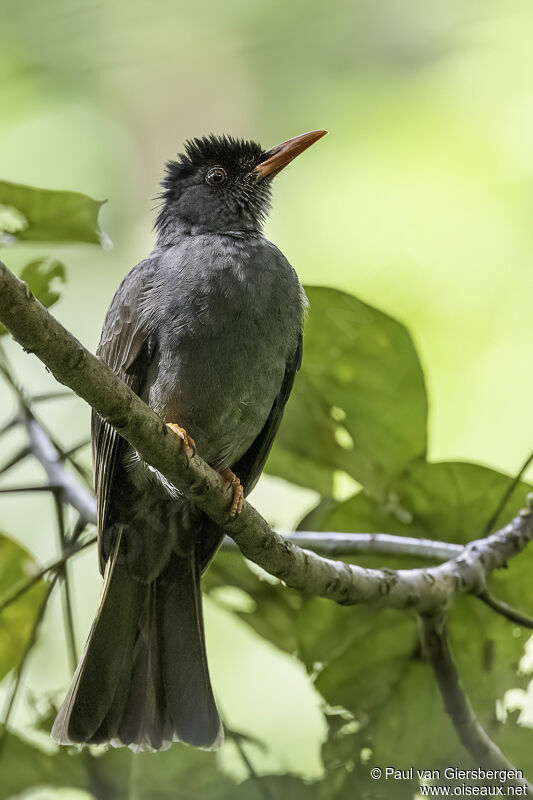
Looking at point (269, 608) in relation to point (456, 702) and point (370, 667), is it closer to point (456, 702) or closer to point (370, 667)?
point (370, 667)

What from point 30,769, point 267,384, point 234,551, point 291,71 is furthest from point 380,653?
point 291,71

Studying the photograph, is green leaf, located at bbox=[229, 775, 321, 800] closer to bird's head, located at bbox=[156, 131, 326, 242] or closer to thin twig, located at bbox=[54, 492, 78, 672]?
thin twig, located at bbox=[54, 492, 78, 672]

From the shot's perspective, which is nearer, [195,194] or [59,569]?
[59,569]

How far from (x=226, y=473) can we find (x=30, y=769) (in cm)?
114

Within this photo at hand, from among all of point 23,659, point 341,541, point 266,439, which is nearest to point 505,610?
point 341,541

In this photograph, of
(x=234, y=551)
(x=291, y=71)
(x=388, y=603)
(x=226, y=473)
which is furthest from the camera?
(x=291, y=71)

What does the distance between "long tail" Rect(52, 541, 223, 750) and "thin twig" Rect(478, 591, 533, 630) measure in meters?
0.88

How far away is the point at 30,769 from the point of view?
2.88 meters

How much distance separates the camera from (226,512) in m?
2.44

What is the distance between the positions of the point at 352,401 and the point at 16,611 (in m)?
1.33

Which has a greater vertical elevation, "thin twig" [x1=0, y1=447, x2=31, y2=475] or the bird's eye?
the bird's eye

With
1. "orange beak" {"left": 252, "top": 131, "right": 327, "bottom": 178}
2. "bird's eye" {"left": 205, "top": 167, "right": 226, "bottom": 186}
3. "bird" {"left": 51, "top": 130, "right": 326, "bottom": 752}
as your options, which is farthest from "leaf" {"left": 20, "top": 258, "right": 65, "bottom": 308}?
"orange beak" {"left": 252, "top": 131, "right": 327, "bottom": 178}

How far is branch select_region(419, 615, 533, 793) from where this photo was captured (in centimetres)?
252

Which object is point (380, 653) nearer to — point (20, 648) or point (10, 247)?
point (20, 648)
